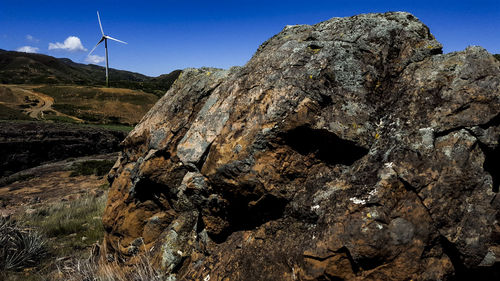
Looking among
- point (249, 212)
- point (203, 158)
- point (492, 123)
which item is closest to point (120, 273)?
point (203, 158)

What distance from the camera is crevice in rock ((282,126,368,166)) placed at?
4.32 metres

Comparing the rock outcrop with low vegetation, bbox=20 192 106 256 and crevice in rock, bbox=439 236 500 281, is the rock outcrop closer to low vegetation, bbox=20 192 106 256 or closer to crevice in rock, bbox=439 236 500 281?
crevice in rock, bbox=439 236 500 281

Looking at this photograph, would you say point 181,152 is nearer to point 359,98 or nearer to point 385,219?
point 359,98

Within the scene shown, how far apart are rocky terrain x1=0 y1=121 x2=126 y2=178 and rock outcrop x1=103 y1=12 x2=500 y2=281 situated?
2364 centimetres

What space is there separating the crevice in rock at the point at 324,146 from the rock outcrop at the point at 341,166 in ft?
0.05

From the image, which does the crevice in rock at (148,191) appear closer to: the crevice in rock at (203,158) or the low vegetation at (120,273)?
the low vegetation at (120,273)

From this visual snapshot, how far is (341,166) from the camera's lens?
4.36 metres

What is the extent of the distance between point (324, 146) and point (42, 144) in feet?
92.0

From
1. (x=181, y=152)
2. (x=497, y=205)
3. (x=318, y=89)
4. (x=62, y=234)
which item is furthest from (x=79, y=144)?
(x=497, y=205)

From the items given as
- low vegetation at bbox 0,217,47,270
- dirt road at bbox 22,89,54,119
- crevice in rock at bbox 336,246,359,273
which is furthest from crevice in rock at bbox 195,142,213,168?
dirt road at bbox 22,89,54,119

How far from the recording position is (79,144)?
2852 cm

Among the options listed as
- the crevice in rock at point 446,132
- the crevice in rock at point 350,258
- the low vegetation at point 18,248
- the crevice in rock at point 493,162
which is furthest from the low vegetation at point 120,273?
the crevice in rock at point 493,162

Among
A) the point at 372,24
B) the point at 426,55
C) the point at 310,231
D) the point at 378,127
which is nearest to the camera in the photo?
the point at 310,231

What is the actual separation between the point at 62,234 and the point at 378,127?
10.3m
